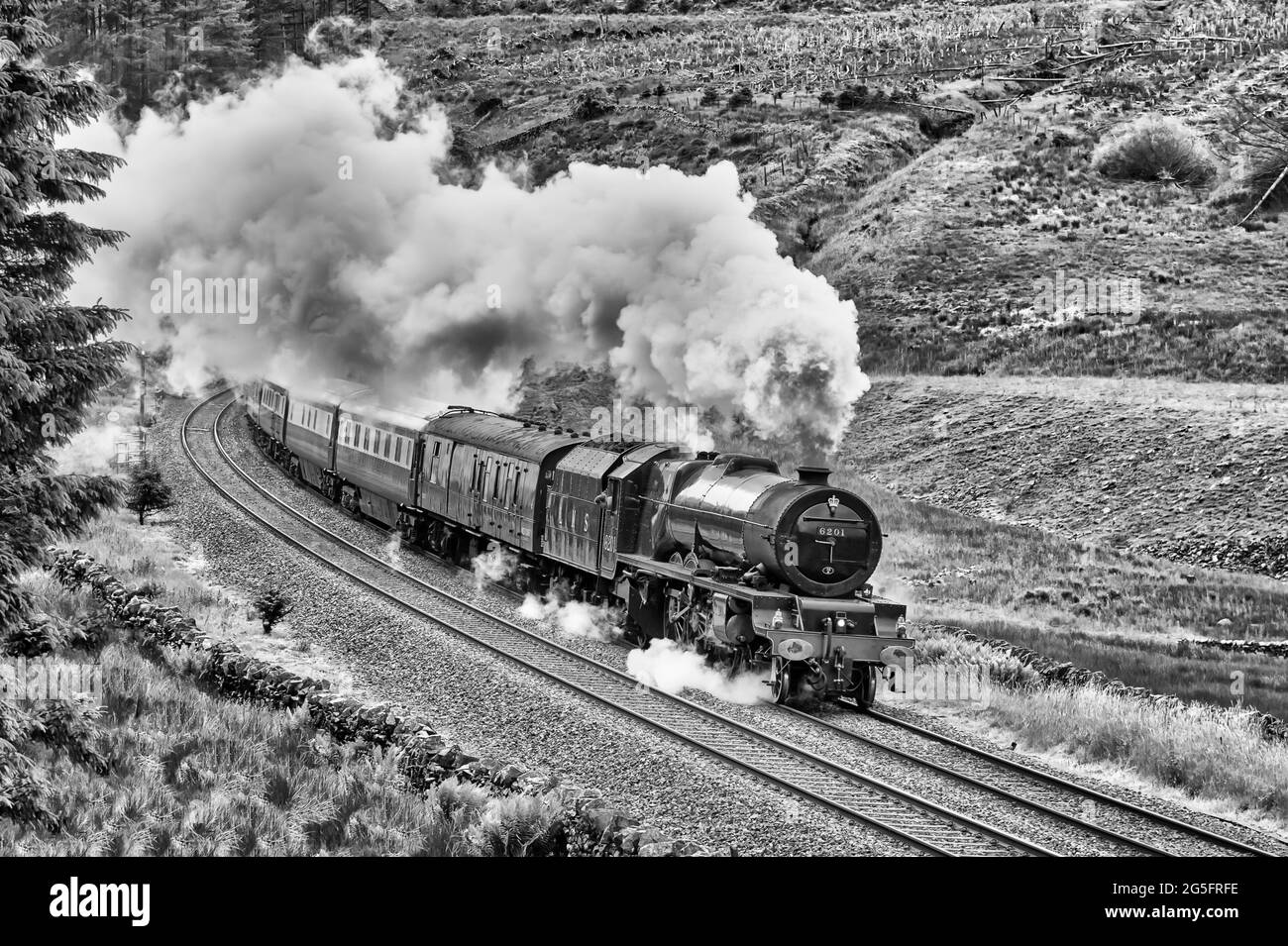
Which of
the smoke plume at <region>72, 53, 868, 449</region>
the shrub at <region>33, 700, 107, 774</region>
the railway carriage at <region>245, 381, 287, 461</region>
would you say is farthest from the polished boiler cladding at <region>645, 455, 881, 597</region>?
the railway carriage at <region>245, 381, 287, 461</region>

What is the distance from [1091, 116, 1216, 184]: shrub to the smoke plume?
4556cm

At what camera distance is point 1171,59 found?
81.0 meters

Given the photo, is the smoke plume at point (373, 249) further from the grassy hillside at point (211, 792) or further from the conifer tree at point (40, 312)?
the conifer tree at point (40, 312)

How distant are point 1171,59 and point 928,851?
82.0 metres

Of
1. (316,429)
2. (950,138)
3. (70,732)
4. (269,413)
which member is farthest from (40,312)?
(950,138)

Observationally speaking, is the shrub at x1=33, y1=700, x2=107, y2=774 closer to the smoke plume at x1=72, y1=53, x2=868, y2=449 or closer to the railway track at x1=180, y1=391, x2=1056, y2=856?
the railway track at x1=180, y1=391, x2=1056, y2=856

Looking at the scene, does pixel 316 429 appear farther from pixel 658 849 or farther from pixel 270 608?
pixel 658 849

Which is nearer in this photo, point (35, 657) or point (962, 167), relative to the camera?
point (35, 657)

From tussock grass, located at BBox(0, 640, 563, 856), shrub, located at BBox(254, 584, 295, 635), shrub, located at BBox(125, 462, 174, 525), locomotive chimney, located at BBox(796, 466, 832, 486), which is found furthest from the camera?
shrub, located at BBox(125, 462, 174, 525)

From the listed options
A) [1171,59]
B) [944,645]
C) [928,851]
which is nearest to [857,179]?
[1171,59]

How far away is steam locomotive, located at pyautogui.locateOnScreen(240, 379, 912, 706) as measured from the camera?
16812 millimetres

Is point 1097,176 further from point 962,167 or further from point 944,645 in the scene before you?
point 944,645

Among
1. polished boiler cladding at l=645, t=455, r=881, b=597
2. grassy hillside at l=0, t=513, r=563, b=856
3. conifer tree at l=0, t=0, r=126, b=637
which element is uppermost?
conifer tree at l=0, t=0, r=126, b=637

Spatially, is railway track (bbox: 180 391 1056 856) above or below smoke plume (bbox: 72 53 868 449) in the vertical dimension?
below
